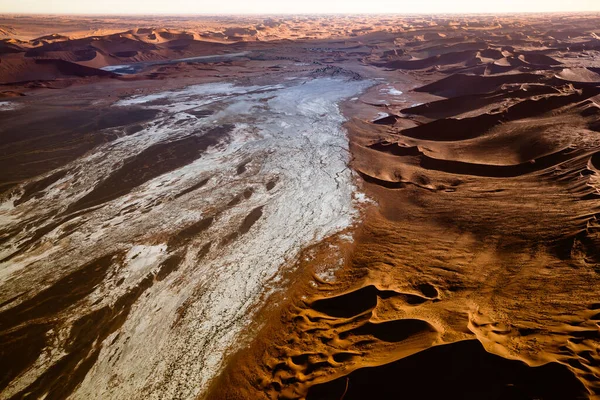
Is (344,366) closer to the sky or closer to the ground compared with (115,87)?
closer to the ground

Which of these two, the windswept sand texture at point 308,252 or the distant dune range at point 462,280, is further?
the windswept sand texture at point 308,252

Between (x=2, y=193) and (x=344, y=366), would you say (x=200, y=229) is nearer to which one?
(x=344, y=366)

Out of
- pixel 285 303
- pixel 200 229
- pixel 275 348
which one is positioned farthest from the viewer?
pixel 200 229

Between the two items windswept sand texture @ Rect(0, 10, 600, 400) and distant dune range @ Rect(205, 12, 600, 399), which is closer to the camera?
distant dune range @ Rect(205, 12, 600, 399)

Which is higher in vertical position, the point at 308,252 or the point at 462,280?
the point at 462,280

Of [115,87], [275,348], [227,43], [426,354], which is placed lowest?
[275,348]

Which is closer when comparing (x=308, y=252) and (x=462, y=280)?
(x=462, y=280)

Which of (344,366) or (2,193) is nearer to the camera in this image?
(344,366)

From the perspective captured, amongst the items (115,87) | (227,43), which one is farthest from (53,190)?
(227,43)
